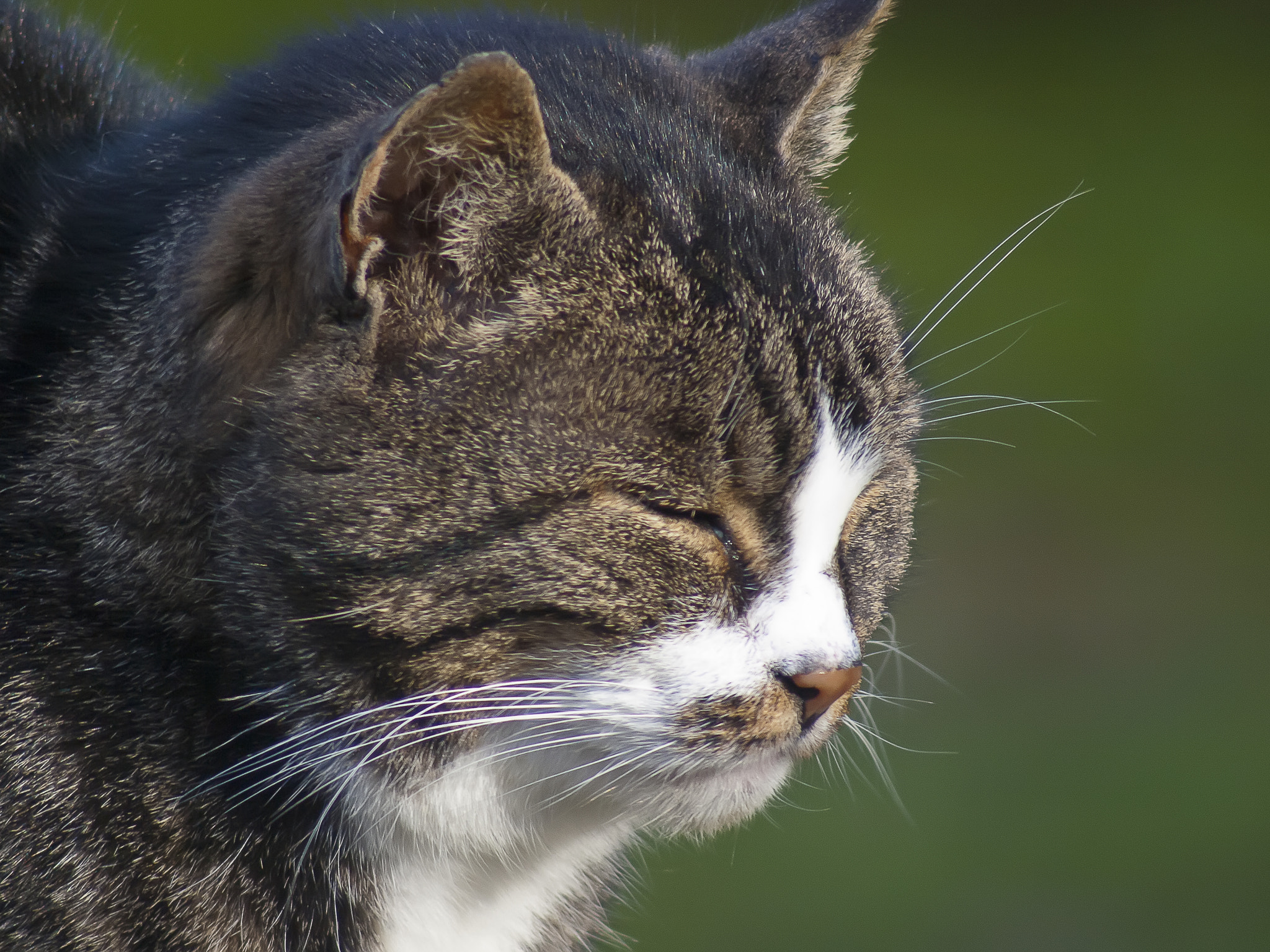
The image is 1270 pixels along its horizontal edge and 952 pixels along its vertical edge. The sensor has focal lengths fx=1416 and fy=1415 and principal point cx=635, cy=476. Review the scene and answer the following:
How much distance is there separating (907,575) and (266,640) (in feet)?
2.58

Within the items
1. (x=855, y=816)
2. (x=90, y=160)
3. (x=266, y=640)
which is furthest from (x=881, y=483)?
(x=855, y=816)

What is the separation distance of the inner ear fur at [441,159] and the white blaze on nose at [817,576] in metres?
0.39

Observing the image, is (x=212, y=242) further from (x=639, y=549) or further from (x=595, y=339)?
(x=639, y=549)

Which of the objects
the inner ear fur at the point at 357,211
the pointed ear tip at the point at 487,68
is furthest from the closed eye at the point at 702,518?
the pointed ear tip at the point at 487,68

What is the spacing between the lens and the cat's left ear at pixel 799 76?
1571 mm

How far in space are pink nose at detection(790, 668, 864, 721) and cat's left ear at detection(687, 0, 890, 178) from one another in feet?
1.91

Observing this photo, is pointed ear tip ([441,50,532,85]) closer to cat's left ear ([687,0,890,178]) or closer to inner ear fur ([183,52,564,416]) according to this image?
inner ear fur ([183,52,564,416])

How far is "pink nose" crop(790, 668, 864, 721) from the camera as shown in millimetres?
1305

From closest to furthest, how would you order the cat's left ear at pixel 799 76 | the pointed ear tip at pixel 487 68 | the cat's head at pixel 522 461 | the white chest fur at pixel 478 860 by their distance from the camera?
the pointed ear tip at pixel 487 68, the cat's head at pixel 522 461, the white chest fur at pixel 478 860, the cat's left ear at pixel 799 76

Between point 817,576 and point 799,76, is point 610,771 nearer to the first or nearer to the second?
point 817,576

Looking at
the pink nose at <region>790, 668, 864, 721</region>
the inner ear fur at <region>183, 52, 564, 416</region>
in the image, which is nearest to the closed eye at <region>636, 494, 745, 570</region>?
the pink nose at <region>790, 668, 864, 721</region>

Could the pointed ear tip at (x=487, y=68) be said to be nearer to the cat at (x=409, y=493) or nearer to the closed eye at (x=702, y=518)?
the cat at (x=409, y=493)

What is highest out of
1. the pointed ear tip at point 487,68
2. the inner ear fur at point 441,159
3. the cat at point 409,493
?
the pointed ear tip at point 487,68

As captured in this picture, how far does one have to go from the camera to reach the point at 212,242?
1.32 metres
